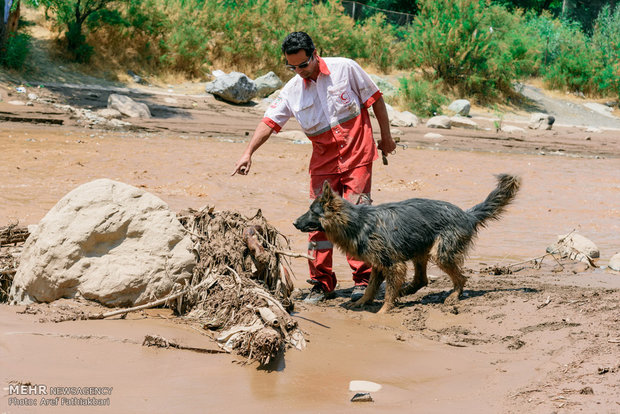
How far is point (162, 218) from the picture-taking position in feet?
18.1

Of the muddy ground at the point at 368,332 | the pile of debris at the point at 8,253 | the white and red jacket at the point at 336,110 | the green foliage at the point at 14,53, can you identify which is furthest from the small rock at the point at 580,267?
the green foliage at the point at 14,53

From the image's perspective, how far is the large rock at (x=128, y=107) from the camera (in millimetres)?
17953

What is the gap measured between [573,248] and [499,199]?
211 centimetres

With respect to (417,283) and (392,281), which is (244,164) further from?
(417,283)

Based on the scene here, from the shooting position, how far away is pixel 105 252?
5340 mm

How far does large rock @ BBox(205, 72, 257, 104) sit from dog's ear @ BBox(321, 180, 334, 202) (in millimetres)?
16627

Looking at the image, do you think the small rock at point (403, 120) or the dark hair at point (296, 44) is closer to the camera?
the dark hair at point (296, 44)

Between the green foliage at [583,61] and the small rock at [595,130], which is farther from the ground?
the green foliage at [583,61]

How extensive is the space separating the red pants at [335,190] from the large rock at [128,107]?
12.6 m


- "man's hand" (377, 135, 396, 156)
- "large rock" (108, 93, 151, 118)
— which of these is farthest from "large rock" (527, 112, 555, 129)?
"man's hand" (377, 135, 396, 156)

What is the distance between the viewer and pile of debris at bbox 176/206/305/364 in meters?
4.55

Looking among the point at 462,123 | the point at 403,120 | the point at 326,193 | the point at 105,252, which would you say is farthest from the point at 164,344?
the point at 462,123

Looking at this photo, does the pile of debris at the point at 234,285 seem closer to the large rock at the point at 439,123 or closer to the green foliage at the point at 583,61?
the large rock at the point at 439,123

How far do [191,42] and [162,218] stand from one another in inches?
831
